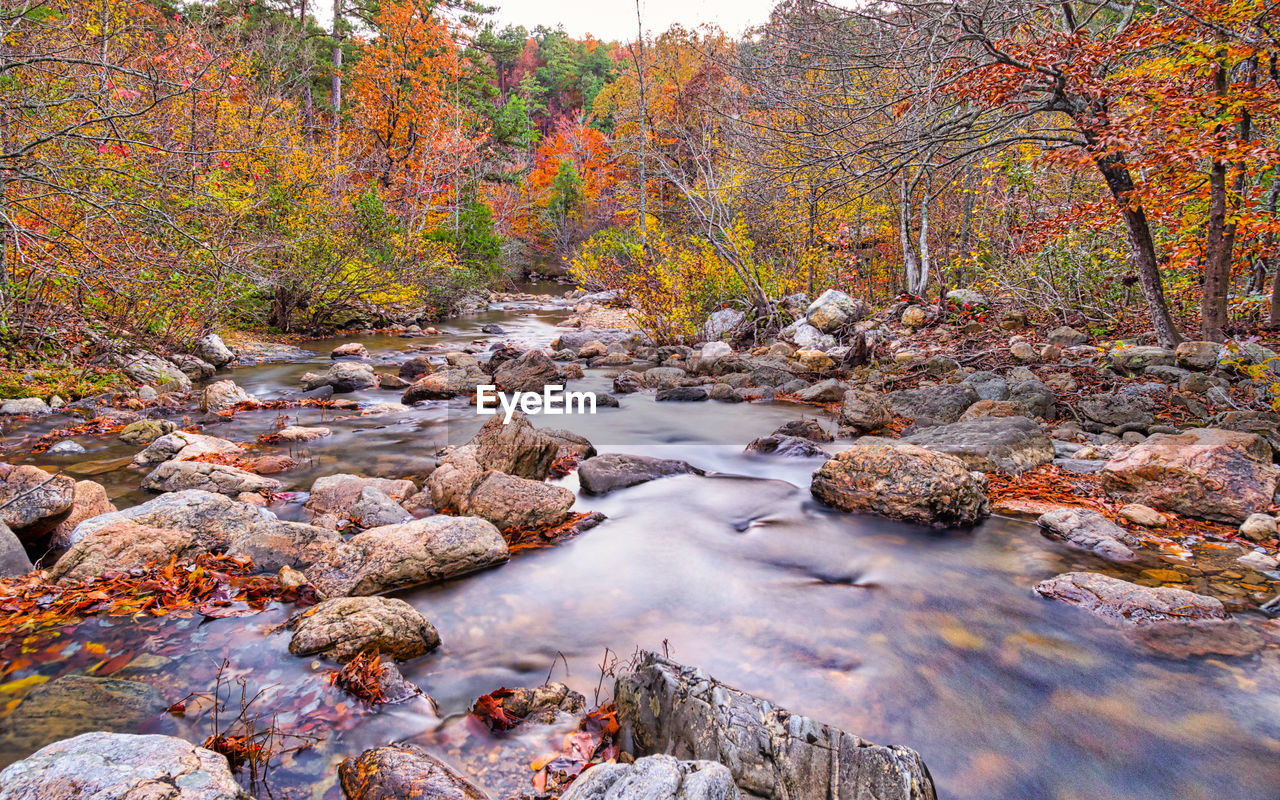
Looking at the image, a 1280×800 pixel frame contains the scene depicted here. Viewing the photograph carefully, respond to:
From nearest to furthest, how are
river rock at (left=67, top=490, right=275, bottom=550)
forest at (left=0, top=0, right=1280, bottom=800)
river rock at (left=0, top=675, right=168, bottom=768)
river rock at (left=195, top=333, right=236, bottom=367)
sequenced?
river rock at (left=0, top=675, right=168, bottom=768) < forest at (left=0, top=0, right=1280, bottom=800) < river rock at (left=67, top=490, right=275, bottom=550) < river rock at (left=195, top=333, right=236, bottom=367)

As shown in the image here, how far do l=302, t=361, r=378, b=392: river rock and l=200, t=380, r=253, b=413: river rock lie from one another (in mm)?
1229

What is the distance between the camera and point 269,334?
1570cm

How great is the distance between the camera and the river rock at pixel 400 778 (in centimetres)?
231

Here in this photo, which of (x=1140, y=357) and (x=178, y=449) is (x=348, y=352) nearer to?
(x=178, y=449)

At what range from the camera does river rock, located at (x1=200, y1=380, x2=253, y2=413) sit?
8750 millimetres

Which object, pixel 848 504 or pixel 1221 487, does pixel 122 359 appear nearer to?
pixel 848 504

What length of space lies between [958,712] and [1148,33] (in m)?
6.60

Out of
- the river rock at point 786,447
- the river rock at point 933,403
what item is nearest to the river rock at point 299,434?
the river rock at point 786,447

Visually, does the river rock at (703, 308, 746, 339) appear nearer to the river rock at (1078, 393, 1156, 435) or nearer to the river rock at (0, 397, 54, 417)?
the river rock at (1078, 393, 1156, 435)

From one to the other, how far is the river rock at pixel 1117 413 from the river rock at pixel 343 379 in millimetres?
10408

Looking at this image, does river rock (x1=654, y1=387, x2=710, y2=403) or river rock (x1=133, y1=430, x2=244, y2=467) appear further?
river rock (x1=654, y1=387, x2=710, y2=403)

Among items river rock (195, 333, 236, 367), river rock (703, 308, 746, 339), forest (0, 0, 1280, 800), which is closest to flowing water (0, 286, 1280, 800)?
forest (0, 0, 1280, 800)

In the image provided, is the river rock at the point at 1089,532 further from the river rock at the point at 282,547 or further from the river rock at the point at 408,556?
the river rock at the point at 282,547

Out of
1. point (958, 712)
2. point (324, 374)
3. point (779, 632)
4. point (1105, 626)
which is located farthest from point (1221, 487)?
point (324, 374)
